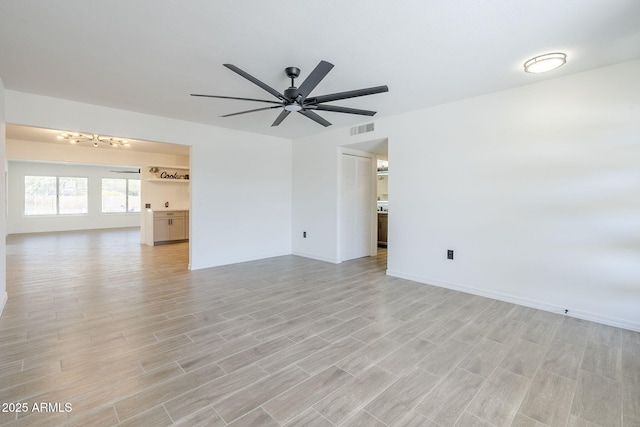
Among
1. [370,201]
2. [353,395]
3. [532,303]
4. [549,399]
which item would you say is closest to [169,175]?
[370,201]

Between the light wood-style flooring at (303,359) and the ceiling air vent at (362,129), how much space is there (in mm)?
2629

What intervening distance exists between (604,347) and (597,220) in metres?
1.25

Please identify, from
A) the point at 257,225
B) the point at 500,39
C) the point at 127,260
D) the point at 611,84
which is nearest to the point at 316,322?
the point at 500,39

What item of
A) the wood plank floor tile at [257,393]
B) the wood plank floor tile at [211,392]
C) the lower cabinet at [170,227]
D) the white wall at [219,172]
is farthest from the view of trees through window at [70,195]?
the wood plank floor tile at [257,393]

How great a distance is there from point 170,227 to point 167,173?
1.60 meters

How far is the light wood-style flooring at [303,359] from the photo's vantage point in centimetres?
168

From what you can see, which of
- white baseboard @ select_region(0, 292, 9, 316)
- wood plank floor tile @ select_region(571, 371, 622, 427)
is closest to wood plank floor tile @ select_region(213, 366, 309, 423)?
wood plank floor tile @ select_region(571, 371, 622, 427)

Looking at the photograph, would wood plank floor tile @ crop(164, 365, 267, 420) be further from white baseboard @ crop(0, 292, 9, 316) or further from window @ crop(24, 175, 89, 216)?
window @ crop(24, 175, 89, 216)

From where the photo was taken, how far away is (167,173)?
8.38 meters

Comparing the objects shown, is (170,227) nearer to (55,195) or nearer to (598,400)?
(55,195)

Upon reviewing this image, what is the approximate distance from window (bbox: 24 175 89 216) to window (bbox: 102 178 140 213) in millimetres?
609

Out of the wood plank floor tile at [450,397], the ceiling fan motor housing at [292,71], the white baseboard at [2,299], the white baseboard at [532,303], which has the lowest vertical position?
the wood plank floor tile at [450,397]

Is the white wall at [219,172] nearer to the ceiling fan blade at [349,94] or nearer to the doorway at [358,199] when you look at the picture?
the doorway at [358,199]

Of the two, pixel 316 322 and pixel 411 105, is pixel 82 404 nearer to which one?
pixel 316 322
